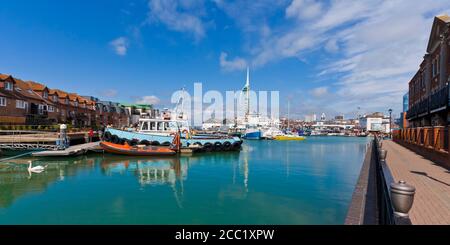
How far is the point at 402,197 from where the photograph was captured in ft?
10.4

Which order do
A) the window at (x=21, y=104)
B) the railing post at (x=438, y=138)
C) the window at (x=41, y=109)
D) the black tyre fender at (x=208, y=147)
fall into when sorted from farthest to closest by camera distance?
the window at (x=41, y=109) → the window at (x=21, y=104) → the black tyre fender at (x=208, y=147) → the railing post at (x=438, y=138)

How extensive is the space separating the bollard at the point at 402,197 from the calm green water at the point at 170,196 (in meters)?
5.19

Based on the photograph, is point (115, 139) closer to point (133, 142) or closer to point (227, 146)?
point (133, 142)

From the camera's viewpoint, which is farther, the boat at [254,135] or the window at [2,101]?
the boat at [254,135]

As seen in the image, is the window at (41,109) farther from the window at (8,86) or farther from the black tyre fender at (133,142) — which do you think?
the black tyre fender at (133,142)

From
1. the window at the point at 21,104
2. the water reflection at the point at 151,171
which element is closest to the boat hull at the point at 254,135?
the water reflection at the point at 151,171

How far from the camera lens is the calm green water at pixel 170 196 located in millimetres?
8438

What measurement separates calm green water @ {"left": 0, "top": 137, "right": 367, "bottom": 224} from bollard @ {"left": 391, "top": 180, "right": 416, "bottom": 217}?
204 inches

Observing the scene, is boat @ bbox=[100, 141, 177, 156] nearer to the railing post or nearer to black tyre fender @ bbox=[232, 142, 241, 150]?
black tyre fender @ bbox=[232, 142, 241, 150]

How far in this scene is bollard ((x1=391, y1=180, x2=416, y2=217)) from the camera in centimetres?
313

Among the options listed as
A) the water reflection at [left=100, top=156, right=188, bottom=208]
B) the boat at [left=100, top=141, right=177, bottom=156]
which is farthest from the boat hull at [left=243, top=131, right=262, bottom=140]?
the water reflection at [left=100, top=156, right=188, bottom=208]

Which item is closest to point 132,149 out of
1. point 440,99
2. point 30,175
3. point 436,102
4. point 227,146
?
point 30,175

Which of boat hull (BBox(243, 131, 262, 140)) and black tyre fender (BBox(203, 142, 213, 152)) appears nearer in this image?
black tyre fender (BBox(203, 142, 213, 152))
